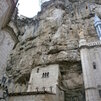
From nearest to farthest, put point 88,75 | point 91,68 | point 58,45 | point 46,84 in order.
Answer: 1. point 88,75
2. point 91,68
3. point 46,84
4. point 58,45

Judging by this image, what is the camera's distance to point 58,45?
2680cm

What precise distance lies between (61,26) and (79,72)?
11177 millimetres

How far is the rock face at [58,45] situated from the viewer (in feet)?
80.5

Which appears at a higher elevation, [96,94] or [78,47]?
[78,47]

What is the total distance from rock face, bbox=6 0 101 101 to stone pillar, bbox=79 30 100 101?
1.53 m

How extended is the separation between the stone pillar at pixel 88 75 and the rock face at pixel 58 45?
153cm

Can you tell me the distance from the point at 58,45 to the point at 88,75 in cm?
839

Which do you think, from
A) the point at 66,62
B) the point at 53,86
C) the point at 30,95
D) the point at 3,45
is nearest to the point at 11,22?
the point at 3,45

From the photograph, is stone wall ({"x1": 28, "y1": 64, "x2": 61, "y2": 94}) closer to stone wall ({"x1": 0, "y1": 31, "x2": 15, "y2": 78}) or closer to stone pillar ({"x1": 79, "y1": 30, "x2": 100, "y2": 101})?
stone pillar ({"x1": 79, "y1": 30, "x2": 100, "y2": 101})

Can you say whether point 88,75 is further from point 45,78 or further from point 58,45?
point 58,45

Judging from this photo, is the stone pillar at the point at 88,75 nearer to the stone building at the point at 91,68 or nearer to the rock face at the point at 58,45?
the stone building at the point at 91,68

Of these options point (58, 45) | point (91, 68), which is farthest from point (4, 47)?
point (58, 45)

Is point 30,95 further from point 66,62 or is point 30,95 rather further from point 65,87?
point 66,62

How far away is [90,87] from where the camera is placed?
19734mm
